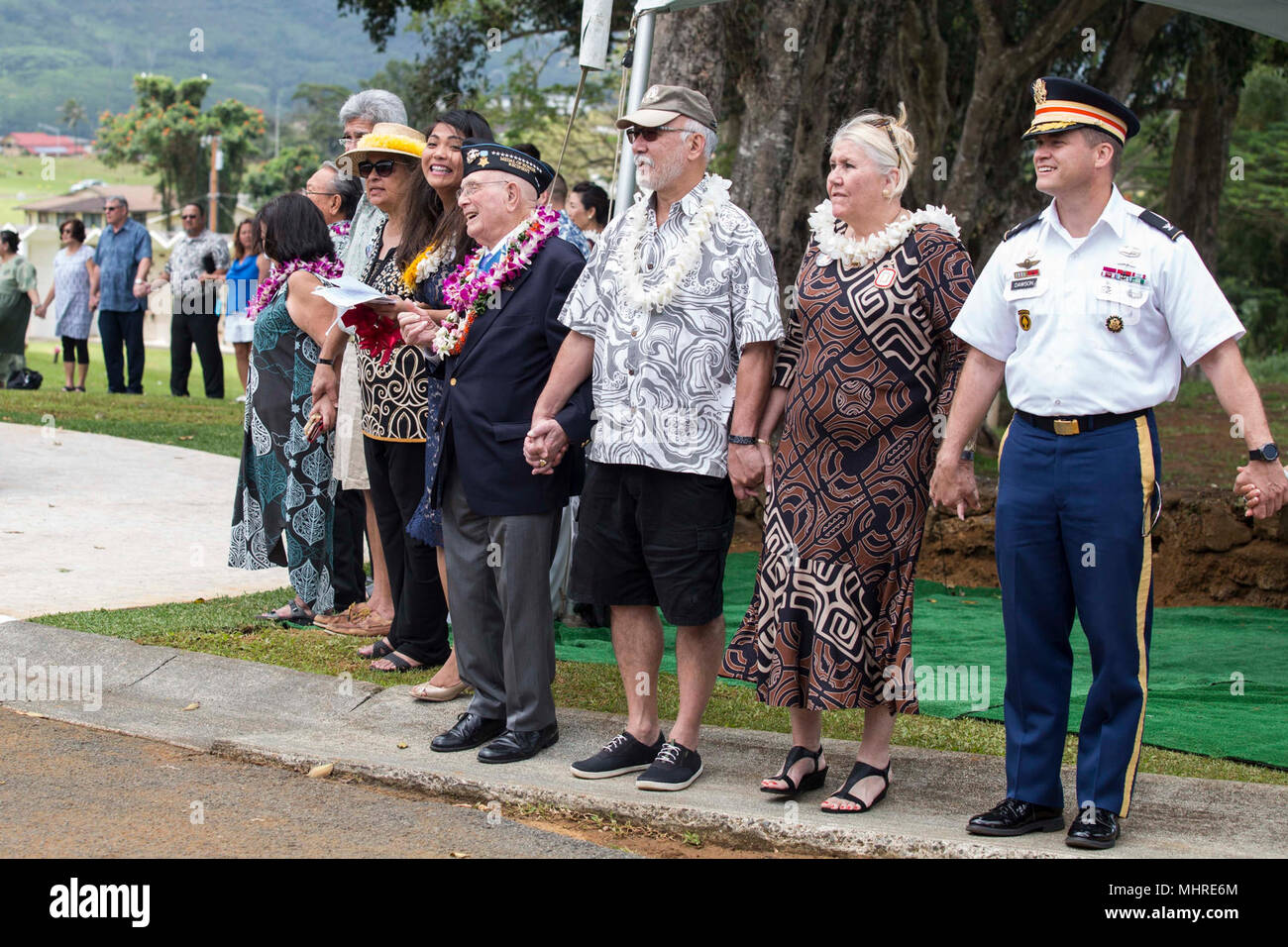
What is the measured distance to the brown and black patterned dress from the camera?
4332 mm

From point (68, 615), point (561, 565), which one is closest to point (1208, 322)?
point (561, 565)

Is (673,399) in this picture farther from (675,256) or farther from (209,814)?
(209,814)

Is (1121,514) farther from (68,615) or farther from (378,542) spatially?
(68,615)

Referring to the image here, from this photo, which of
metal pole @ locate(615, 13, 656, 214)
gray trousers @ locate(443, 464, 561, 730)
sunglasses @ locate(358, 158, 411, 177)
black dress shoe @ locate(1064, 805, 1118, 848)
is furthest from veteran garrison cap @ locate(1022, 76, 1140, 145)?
metal pole @ locate(615, 13, 656, 214)

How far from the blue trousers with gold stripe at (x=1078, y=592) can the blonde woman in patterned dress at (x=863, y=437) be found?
0.31 meters

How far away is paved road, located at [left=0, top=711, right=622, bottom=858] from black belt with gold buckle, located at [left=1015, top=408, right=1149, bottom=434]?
5.78ft

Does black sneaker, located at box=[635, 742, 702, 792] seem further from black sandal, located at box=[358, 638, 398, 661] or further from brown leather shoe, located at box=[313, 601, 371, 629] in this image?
brown leather shoe, located at box=[313, 601, 371, 629]

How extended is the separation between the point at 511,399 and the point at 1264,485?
96.7 inches

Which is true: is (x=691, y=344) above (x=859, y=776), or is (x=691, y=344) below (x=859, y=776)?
above

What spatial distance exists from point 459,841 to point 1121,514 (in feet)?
6.91

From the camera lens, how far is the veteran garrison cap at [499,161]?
5.05 meters

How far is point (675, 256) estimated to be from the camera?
4.62 meters

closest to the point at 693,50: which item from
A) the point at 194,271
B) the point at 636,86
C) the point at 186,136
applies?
the point at 636,86

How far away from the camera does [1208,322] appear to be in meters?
3.86
